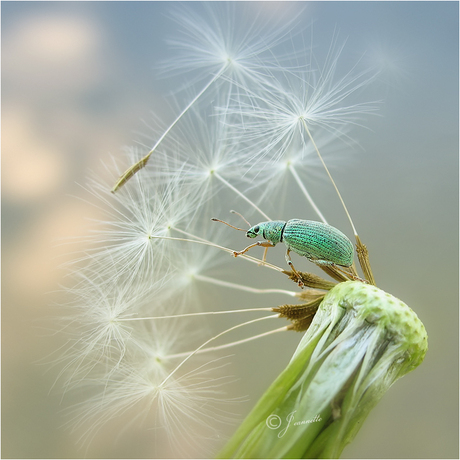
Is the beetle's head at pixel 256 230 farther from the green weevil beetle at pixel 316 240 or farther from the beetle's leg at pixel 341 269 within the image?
the beetle's leg at pixel 341 269

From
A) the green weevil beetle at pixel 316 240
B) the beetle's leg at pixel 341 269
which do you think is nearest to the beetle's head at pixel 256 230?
the green weevil beetle at pixel 316 240

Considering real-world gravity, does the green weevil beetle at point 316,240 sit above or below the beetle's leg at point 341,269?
above

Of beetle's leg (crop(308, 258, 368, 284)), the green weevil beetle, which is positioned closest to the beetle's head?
the green weevil beetle

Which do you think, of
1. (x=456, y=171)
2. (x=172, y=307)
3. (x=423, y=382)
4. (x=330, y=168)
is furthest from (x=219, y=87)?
(x=423, y=382)

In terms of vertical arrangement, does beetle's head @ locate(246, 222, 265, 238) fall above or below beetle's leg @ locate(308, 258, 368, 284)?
above

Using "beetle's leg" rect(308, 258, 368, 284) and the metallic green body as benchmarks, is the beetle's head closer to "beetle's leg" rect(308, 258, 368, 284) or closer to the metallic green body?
the metallic green body

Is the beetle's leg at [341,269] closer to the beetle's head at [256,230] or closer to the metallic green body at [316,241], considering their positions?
the metallic green body at [316,241]

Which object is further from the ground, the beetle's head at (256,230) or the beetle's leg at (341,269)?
the beetle's head at (256,230)

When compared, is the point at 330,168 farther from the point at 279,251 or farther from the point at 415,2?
the point at 415,2

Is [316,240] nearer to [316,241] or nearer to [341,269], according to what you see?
[316,241]
